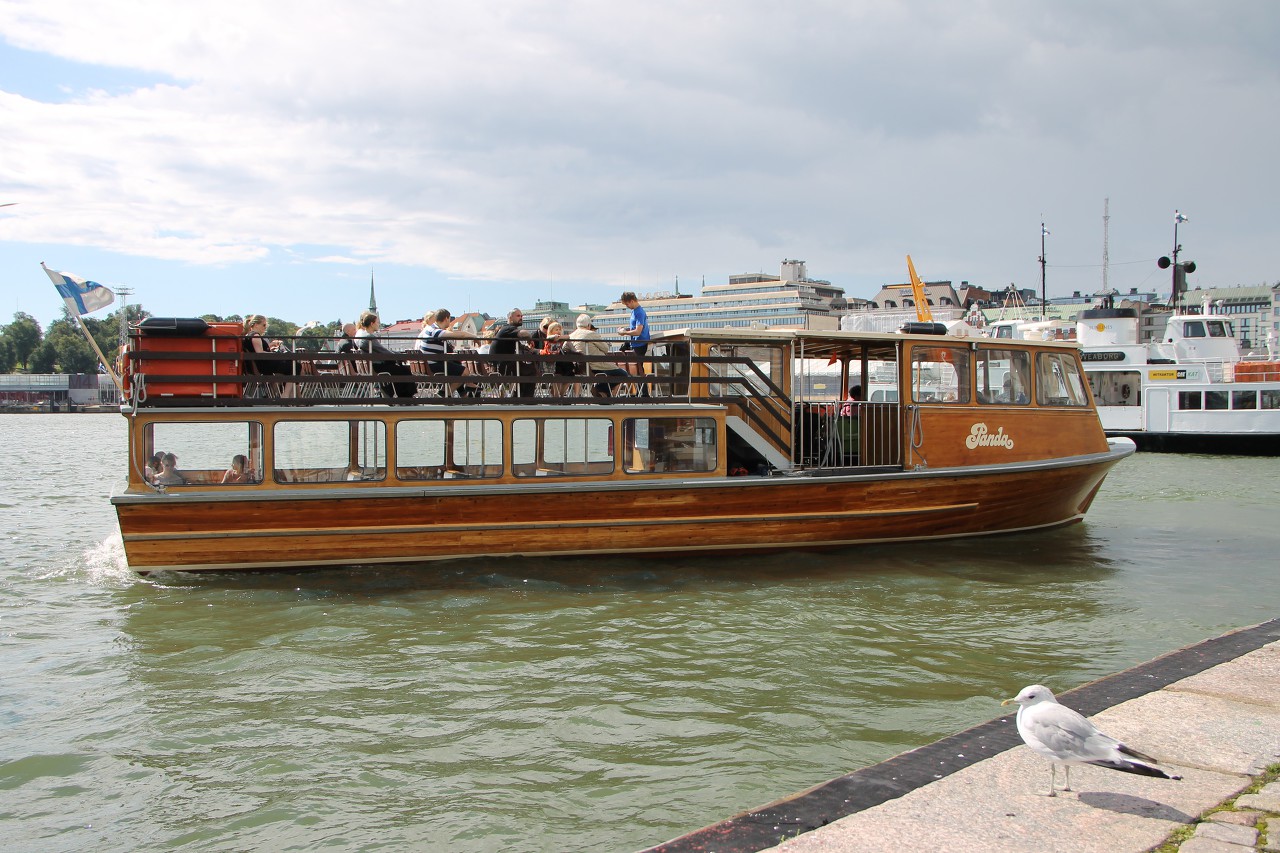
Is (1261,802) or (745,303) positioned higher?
(745,303)

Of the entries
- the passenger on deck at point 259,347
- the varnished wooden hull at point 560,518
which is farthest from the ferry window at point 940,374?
the passenger on deck at point 259,347

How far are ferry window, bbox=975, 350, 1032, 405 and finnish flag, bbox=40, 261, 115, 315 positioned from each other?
11.3m

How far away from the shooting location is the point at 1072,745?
4.28 metres

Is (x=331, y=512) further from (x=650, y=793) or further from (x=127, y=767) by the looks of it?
(x=650, y=793)

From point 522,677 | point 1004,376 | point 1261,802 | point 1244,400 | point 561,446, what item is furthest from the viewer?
point 1244,400

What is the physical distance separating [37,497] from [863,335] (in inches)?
842

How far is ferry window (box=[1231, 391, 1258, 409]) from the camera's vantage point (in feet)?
107

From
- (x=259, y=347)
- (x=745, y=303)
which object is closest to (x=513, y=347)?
(x=259, y=347)

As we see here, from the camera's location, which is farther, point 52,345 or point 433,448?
point 52,345

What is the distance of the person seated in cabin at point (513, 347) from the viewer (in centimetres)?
1168

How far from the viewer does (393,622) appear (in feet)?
30.6

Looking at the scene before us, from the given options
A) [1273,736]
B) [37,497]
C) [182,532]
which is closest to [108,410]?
[37,497]

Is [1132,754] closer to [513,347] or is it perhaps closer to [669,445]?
[669,445]

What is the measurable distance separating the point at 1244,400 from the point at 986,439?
26146 mm
